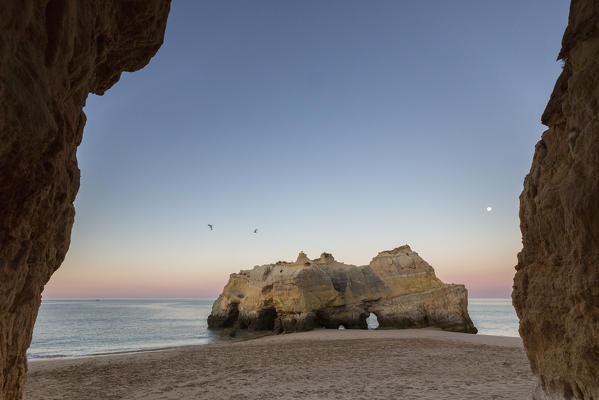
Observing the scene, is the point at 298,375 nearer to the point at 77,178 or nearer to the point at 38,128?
the point at 77,178

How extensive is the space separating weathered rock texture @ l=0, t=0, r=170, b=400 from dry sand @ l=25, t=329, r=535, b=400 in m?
6.12

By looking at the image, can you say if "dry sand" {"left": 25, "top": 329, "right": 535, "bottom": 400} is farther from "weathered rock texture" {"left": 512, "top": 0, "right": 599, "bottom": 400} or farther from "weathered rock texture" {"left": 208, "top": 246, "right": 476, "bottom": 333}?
"weathered rock texture" {"left": 208, "top": 246, "right": 476, "bottom": 333}

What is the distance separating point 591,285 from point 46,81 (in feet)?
18.1

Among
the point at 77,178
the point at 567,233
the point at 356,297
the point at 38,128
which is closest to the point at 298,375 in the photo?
the point at 77,178

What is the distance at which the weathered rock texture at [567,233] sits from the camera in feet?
11.2

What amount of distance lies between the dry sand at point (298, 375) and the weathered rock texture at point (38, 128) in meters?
6.12

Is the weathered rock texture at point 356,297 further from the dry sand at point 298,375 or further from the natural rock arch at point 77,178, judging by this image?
the natural rock arch at point 77,178

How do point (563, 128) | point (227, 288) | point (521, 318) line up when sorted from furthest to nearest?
point (227, 288) < point (521, 318) < point (563, 128)

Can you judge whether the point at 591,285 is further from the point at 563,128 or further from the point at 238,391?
the point at 238,391

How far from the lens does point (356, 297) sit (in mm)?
33719

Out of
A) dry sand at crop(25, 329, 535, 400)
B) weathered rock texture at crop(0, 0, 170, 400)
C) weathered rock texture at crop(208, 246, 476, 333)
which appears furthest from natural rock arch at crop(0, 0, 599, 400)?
weathered rock texture at crop(208, 246, 476, 333)

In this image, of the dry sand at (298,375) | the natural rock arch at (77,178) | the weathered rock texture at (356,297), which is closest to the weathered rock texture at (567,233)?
the natural rock arch at (77,178)

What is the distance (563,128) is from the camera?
4621 mm

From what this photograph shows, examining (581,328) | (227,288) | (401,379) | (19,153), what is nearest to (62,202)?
(19,153)
